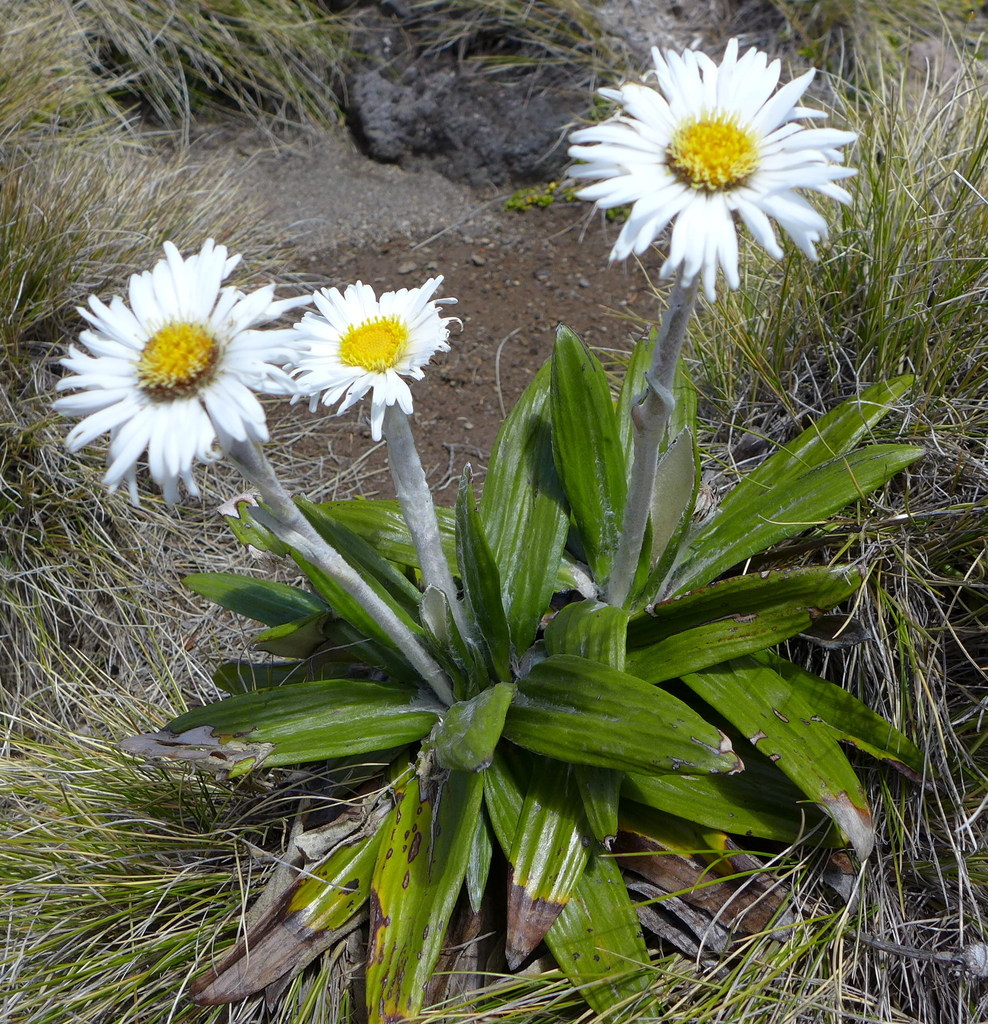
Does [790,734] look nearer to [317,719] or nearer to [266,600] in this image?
[317,719]

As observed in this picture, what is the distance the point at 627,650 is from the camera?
7.26 feet

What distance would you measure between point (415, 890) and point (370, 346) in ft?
4.09

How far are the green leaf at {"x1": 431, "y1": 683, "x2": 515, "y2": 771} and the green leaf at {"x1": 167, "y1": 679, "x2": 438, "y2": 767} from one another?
13 cm

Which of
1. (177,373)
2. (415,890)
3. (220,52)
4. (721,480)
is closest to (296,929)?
(415,890)

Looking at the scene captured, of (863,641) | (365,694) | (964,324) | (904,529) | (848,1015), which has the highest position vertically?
(964,324)

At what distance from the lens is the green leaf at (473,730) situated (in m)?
1.67

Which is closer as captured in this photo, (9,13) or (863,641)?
(863,641)

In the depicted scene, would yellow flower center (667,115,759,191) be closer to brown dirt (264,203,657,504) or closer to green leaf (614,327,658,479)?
green leaf (614,327,658,479)

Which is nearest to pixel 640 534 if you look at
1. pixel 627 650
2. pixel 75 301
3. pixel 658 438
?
pixel 658 438

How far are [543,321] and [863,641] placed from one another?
8.15 ft

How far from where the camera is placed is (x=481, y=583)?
2012 mm

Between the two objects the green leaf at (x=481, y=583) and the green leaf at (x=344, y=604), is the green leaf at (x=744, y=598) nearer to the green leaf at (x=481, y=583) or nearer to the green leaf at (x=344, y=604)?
the green leaf at (x=481, y=583)

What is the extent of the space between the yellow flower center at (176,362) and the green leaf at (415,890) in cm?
110

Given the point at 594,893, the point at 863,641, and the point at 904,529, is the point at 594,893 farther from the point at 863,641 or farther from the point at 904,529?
the point at 904,529
